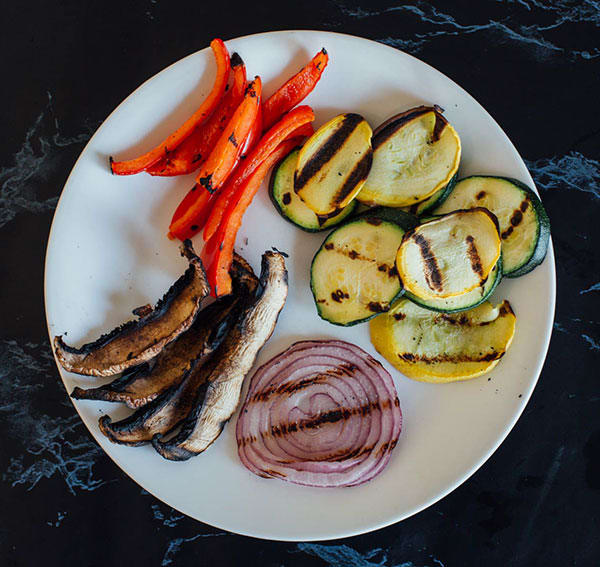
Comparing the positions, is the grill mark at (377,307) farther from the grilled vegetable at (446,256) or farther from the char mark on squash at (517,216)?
the char mark on squash at (517,216)

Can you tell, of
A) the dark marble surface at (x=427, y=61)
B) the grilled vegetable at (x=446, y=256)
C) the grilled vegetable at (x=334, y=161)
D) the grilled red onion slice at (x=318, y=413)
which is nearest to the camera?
the grilled vegetable at (x=446, y=256)

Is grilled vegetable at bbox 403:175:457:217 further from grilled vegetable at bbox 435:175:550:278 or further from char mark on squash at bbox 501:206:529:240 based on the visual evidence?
char mark on squash at bbox 501:206:529:240

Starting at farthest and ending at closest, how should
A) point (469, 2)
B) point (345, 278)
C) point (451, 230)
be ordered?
point (469, 2) → point (345, 278) → point (451, 230)

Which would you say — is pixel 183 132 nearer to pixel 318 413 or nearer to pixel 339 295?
pixel 339 295

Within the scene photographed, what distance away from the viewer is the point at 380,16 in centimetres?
239

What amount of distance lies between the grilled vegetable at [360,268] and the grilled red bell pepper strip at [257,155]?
0.39m

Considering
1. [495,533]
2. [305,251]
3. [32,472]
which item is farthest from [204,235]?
[495,533]

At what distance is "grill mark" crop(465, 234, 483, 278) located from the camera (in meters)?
1.87

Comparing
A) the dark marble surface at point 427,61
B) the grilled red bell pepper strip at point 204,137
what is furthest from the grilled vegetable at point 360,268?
the dark marble surface at point 427,61

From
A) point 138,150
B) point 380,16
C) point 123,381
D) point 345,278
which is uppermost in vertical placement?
point 380,16

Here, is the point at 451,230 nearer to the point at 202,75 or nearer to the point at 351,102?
the point at 351,102

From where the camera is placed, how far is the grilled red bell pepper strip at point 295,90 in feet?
6.54

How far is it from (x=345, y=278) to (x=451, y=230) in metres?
0.42

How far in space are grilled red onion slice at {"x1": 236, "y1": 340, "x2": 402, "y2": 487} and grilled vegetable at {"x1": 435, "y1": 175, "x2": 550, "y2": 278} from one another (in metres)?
0.65
